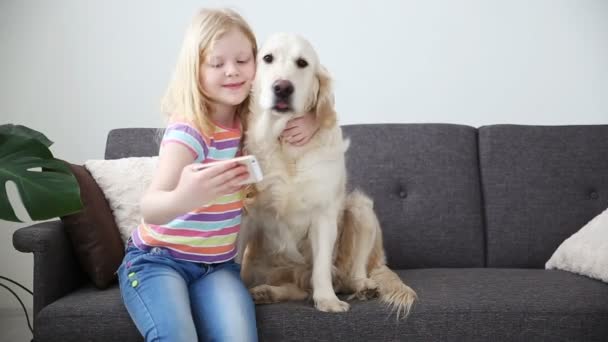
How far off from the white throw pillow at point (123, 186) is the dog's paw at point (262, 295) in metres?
0.51

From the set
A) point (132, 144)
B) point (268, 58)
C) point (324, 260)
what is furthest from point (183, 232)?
point (132, 144)

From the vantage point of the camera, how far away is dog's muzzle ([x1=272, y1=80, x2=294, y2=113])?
5.37 feet

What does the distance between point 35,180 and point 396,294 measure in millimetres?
1058

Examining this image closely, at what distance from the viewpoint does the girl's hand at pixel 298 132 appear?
70.1 inches

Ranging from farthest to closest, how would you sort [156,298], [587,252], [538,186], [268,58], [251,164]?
1. [538,186]
2. [587,252]
3. [268,58]
4. [156,298]
5. [251,164]

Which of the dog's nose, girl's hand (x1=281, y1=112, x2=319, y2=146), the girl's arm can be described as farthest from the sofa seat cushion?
the dog's nose

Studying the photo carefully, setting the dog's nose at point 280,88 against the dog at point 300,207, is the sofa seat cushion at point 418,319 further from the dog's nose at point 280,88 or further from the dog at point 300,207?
the dog's nose at point 280,88

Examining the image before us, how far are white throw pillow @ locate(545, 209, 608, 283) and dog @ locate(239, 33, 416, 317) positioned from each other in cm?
66

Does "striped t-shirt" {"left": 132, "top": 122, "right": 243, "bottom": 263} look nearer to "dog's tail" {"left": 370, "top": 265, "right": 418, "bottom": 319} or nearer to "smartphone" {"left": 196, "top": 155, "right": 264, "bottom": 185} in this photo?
"smartphone" {"left": 196, "top": 155, "right": 264, "bottom": 185}

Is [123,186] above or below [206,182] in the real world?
below

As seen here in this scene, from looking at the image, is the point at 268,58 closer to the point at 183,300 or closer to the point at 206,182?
the point at 206,182

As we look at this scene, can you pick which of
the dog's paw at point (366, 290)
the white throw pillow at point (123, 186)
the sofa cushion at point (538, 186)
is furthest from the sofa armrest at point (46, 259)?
the sofa cushion at point (538, 186)

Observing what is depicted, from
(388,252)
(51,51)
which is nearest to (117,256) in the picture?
(388,252)

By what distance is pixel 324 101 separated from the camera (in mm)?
1806
